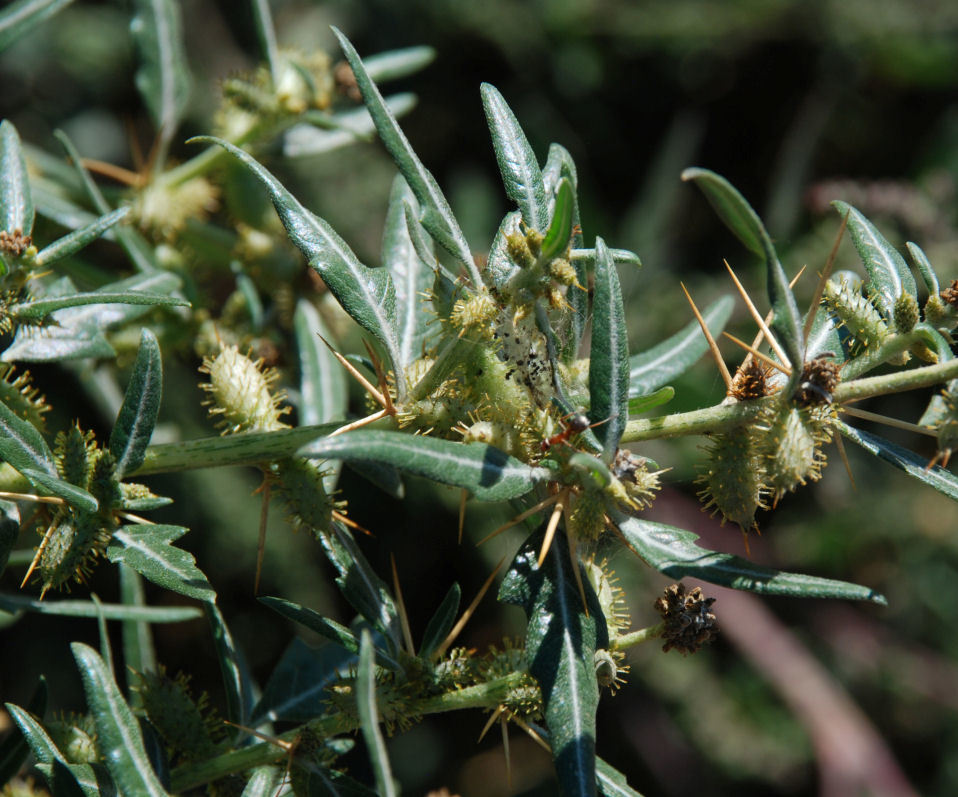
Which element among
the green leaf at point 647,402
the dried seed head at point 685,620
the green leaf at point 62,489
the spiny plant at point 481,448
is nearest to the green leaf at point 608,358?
the spiny plant at point 481,448

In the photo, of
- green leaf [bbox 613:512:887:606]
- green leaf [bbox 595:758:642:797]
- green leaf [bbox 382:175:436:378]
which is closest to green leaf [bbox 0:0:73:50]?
green leaf [bbox 382:175:436:378]

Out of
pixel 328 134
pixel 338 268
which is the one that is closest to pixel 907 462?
pixel 338 268

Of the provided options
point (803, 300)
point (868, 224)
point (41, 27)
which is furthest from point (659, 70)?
point (868, 224)

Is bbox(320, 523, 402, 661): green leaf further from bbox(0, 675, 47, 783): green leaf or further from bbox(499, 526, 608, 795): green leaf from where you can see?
bbox(0, 675, 47, 783): green leaf

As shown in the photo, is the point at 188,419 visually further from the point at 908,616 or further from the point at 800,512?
the point at 908,616

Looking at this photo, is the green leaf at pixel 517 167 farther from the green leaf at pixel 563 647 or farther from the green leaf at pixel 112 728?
the green leaf at pixel 112 728

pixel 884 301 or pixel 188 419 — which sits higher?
pixel 884 301
